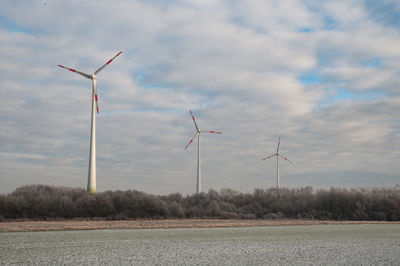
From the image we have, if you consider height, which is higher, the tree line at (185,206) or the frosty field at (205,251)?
the tree line at (185,206)

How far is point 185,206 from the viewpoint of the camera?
1443 inches

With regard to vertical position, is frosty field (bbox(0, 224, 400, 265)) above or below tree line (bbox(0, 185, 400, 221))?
below

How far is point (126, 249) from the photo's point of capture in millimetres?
10750

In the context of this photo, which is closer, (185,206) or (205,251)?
(205,251)

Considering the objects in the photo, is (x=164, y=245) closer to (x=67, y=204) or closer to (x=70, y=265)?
(x=70, y=265)

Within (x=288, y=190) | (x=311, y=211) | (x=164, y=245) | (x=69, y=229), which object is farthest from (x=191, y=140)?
(x=164, y=245)

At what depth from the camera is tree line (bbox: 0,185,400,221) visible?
1164 inches

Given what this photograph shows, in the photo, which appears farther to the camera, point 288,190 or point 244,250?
point 288,190

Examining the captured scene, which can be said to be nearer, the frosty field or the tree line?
the frosty field

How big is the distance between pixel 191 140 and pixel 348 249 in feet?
141

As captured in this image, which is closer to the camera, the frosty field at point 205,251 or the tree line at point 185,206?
the frosty field at point 205,251

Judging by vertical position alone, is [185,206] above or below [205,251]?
above

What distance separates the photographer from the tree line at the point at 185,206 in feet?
97.0

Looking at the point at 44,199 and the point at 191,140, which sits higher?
the point at 191,140
